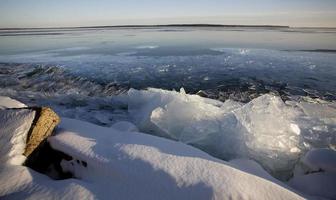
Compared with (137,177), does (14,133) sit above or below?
above

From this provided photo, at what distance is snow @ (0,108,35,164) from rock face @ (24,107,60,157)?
0.05 meters

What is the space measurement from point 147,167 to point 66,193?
2.60ft

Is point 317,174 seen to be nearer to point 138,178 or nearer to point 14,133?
point 138,178

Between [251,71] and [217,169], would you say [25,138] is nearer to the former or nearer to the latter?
[217,169]

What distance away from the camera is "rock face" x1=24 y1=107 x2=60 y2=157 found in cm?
339

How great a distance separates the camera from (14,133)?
3.40 m

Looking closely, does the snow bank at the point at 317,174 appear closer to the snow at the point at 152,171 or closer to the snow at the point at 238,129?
the snow at the point at 238,129

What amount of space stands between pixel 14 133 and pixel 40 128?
0.29 metres

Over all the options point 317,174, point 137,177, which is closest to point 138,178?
point 137,177

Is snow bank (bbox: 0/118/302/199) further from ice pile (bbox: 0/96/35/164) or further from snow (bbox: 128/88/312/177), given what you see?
snow (bbox: 128/88/312/177)

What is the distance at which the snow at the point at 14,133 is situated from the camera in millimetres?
3178

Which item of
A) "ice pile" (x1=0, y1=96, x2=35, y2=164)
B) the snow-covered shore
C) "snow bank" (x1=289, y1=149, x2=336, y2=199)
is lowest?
"snow bank" (x1=289, y1=149, x2=336, y2=199)

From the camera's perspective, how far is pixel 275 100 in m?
4.91

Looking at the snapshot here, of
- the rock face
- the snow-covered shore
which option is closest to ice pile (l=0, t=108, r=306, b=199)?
the snow-covered shore
